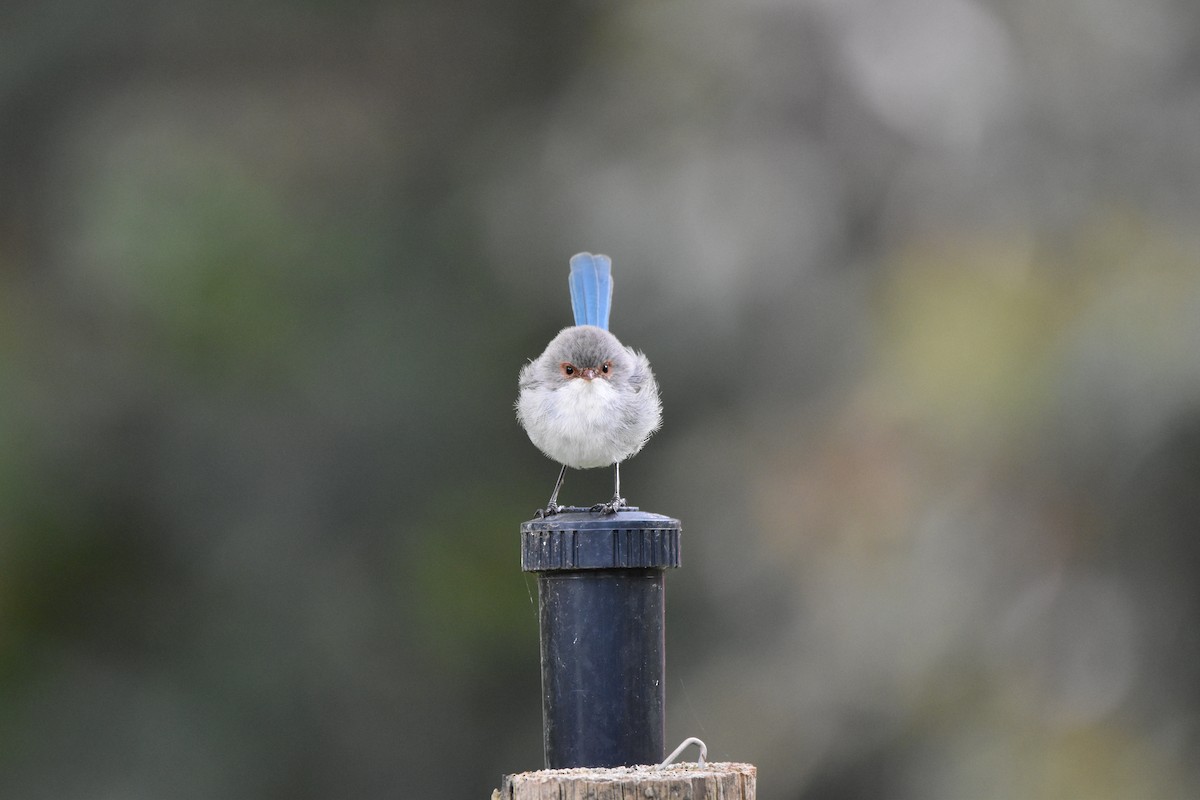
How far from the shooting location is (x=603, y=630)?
300 cm

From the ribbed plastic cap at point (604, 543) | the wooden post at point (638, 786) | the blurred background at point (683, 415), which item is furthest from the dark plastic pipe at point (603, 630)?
the blurred background at point (683, 415)

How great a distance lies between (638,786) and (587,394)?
5.38 feet

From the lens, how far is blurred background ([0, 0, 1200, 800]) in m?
7.61

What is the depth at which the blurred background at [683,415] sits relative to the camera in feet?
25.0

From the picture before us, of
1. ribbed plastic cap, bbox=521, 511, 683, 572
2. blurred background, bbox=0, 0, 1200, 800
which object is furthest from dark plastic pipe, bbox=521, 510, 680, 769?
blurred background, bbox=0, 0, 1200, 800

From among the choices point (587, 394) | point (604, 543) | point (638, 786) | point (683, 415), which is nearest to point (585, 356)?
point (587, 394)

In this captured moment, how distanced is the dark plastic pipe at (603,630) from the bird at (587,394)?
3.37 ft

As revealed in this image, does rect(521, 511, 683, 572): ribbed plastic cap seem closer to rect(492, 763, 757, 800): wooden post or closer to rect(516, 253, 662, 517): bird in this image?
rect(492, 763, 757, 800): wooden post

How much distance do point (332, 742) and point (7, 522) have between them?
2.01m

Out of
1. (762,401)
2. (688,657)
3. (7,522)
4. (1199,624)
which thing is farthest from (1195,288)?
(7,522)

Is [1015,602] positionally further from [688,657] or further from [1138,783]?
[688,657]

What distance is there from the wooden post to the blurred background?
5.02 metres

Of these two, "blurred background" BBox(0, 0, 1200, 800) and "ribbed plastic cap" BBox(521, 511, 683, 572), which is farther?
"blurred background" BBox(0, 0, 1200, 800)

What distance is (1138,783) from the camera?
748cm
